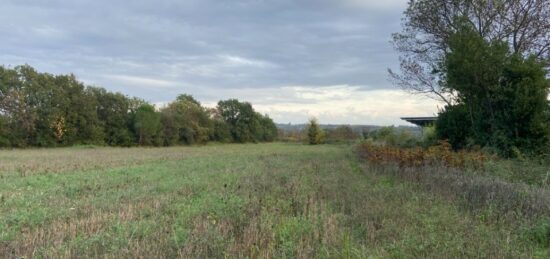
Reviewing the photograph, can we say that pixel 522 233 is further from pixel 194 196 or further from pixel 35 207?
pixel 35 207

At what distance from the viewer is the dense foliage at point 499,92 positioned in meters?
15.9

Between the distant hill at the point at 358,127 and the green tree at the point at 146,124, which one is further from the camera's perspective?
the green tree at the point at 146,124

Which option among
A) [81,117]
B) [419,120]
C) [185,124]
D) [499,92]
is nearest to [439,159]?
[499,92]

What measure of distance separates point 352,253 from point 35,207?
6.32 meters

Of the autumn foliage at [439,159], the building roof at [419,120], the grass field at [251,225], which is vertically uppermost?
the building roof at [419,120]

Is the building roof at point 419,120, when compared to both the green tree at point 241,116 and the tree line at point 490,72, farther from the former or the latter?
the green tree at point 241,116

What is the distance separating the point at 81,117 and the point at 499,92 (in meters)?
47.1

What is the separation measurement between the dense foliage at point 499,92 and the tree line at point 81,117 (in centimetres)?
4407

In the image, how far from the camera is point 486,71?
17.4 metres

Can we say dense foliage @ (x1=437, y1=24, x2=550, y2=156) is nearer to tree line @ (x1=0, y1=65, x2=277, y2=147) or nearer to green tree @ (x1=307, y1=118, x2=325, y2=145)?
tree line @ (x1=0, y1=65, x2=277, y2=147)

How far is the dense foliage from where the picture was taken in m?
15.9

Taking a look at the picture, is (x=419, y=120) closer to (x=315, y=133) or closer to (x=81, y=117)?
(x=315, y=133)

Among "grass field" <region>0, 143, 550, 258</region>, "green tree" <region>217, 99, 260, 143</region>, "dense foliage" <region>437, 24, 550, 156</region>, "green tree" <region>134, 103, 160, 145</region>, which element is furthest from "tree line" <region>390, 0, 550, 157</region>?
"green tree" <region>217, 99, 260, 143</region>

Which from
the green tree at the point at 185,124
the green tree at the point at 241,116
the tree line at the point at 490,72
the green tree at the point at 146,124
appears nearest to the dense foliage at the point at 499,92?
the tree line at the point at 490,72
